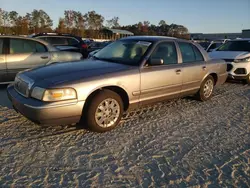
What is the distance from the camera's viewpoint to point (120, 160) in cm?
304

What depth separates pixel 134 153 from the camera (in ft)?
10.6

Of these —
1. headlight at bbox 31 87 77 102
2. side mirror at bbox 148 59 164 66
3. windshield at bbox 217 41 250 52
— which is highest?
windshield at bbox 217 41 250 52

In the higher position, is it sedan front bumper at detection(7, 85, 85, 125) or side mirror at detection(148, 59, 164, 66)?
side mirror at detection(148, 59, 164, 66)

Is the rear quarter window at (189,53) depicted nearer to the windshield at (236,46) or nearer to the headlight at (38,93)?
the headlight at (38,93)

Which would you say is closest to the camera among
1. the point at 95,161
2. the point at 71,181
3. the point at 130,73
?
the point at 71,181

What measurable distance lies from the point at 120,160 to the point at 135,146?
0.44m

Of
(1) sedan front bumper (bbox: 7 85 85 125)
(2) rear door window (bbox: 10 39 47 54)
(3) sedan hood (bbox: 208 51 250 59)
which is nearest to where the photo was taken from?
(1) sedan front bumper (bbox: 7 85 85 125)

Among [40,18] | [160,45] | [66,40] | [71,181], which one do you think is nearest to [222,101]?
[160,45]

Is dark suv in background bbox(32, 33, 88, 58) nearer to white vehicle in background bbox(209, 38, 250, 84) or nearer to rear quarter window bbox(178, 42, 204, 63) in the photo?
white vehicle in background bbox(209, 38, 250, 84)

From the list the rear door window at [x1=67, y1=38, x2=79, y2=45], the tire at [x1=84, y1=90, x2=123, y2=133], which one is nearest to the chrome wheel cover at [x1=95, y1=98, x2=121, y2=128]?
the tire at [x1=84, y1=90, x2=123, y2=133]

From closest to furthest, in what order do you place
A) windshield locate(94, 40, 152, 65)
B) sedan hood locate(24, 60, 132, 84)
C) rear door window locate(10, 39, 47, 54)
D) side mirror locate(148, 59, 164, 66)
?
sedan hood locate(24, 60, 132, 84)
side mirror locate(148, 59, 164, 66)
windshield locate(94, 40, 152, 65)
rear door window locate(10, 39, 47, 54)

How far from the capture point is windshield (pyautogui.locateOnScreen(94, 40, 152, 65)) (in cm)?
440

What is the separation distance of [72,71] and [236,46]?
24.5 ft

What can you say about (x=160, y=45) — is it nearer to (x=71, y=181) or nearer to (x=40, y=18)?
(x=71, y=181)
